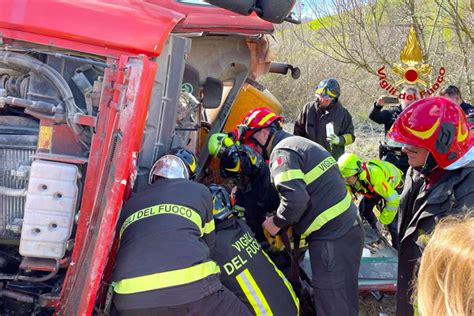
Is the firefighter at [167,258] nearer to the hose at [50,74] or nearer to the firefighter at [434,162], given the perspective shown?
the hose at [50,74]

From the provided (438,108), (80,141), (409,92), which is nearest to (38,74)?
(80,141)

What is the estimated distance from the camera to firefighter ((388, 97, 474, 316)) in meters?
2.54

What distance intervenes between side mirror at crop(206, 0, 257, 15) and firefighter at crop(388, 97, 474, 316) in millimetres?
1096

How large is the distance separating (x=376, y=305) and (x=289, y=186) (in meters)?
1.40

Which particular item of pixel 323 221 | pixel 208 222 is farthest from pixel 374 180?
pixel 208 222

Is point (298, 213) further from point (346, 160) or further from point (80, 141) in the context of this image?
point (80, 141)

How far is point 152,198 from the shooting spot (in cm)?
254

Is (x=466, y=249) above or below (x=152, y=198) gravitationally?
above

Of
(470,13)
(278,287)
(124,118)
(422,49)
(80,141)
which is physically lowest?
(278,287)

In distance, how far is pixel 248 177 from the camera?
3744mm

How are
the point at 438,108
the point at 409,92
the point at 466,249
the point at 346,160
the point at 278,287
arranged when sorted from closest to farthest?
1. the point at 466,249
2. the point at 438,108
3. the point at 278,287
4. the point at 346,160
5. the point at 409,92

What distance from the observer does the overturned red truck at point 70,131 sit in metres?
2.27

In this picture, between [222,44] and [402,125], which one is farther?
[222,44]

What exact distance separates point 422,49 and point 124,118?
7299 mm
